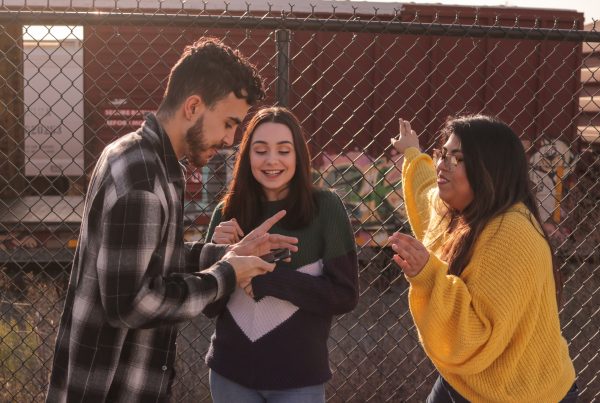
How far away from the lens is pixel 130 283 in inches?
82.7

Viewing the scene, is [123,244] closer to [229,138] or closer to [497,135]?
[229,138]

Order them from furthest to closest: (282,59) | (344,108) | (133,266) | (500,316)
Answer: (344,108) < (282,59) < (500,316) < (133,266)

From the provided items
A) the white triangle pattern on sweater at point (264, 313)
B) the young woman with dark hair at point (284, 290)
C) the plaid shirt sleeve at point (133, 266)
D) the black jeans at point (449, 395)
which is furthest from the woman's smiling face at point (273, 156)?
the black jeans at point (449, 395)

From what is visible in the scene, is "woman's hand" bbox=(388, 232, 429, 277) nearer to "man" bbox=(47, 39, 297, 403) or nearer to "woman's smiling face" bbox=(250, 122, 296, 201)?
"man" bbox=(47, 39, 297, 403)

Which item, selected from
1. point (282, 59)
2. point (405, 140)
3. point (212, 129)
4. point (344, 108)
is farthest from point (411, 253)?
point (344, 108)

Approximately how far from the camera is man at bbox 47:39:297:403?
Answer: 211cm

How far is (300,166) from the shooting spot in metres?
2.86

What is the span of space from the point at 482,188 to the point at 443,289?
362mm

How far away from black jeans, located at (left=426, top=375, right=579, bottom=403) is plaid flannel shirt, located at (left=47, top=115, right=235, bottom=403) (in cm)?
96

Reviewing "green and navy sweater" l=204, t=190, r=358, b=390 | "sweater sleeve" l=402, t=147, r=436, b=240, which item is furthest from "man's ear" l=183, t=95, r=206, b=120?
"sweater sleeve" l=402, t=147, r=436, b=240

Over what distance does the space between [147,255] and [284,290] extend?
0.70 meters

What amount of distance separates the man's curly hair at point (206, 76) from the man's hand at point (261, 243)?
44 centimetres

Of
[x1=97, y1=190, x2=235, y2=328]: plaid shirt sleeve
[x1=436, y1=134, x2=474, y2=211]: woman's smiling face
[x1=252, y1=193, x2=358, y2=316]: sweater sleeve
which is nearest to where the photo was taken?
[x1=97, y1=190, x2=235, y2=328]: plaid shirt sleeve

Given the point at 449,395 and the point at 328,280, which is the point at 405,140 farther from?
the point at 449,395
